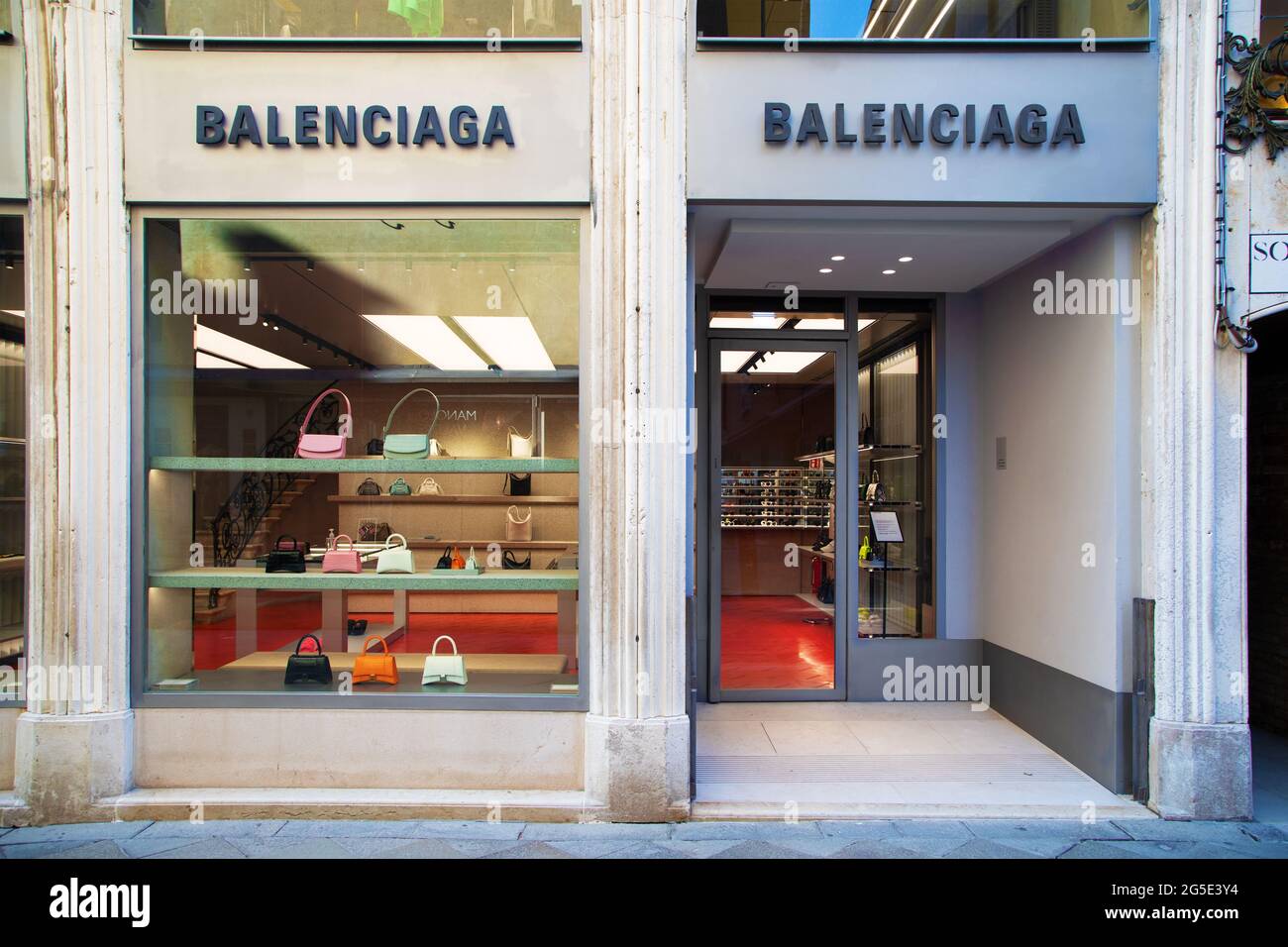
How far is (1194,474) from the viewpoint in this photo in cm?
489

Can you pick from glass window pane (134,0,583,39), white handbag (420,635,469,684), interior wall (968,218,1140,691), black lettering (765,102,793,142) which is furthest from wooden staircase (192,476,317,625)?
interior wall (968,218,1140,691)

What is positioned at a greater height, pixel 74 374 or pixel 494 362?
pixel 494 362

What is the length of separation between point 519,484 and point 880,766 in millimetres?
3459

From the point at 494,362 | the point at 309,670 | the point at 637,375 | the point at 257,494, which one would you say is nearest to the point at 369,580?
the point at 309,670

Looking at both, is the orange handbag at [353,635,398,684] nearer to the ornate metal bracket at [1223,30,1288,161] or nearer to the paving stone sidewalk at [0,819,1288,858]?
the paving stone sidewalk at [0,819,1288,858]

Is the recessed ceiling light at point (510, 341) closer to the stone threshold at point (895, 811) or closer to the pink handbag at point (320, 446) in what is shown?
the pink handbag at point (320, 446)

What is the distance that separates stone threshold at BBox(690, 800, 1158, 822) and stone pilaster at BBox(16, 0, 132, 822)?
4.04 metres

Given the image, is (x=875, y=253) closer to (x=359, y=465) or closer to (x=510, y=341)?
(x=510, y=341)

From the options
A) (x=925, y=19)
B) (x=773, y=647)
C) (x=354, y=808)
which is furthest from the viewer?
(x=773, y=647)

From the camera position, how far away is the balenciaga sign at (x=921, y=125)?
4984 millimetres

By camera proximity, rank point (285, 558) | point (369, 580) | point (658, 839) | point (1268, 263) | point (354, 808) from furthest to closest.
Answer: point (285, 558) → point (369, 580) → point (1268, 263) → point (354, 808) → point (658, 839)

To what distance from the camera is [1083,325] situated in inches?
218

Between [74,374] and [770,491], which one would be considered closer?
[74,374]

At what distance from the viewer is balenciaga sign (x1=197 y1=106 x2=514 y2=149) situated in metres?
4.99
